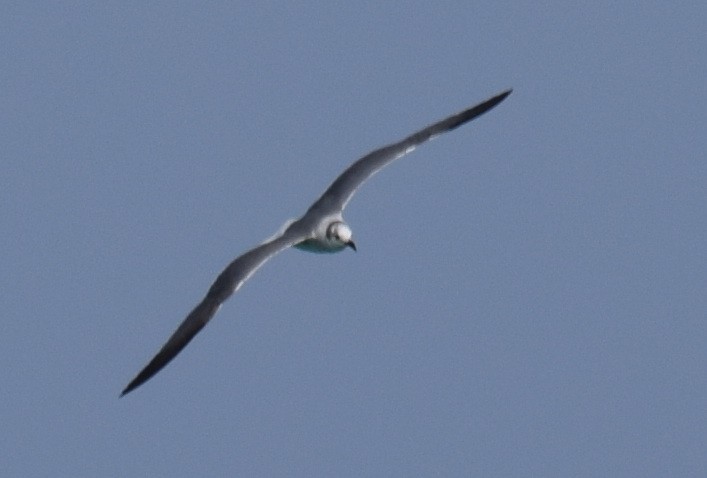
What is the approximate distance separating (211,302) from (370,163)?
4.13 m

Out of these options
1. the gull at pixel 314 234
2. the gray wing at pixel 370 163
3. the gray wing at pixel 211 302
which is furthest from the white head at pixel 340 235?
the gray wing at pixel 211 302

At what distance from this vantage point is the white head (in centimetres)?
2952

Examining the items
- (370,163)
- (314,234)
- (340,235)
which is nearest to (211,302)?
(314,234)

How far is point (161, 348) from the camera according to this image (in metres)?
27.7

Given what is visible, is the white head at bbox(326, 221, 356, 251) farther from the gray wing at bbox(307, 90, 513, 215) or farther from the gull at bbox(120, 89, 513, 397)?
the gray wing at bbox(307, 90, 513, 215)

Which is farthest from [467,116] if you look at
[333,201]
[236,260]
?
[236,260]

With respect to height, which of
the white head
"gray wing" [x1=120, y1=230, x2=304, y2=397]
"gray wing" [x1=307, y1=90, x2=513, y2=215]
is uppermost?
"gray wing" [x1=307, y1=90, x2=513, y2=215]

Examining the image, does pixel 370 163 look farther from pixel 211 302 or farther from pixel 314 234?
pixel 211 302

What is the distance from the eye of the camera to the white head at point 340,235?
29516 mm

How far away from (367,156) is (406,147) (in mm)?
650

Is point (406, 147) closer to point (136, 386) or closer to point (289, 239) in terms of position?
point (289, 239)

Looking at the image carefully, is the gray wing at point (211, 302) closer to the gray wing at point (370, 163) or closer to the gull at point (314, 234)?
the gull at point (314, 234)

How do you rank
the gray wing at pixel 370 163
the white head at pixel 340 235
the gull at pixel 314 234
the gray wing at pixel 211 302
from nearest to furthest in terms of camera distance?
the gray wing at pixel 211 302 → the gull at pixel 314 234 → the white head at pixel 340 235 → the gray wing at pixel 370 163

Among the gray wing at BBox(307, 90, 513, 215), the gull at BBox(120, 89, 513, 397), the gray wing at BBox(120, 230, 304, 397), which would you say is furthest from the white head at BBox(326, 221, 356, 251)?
the gray wing at BBox(120, 230, 304, 397)
